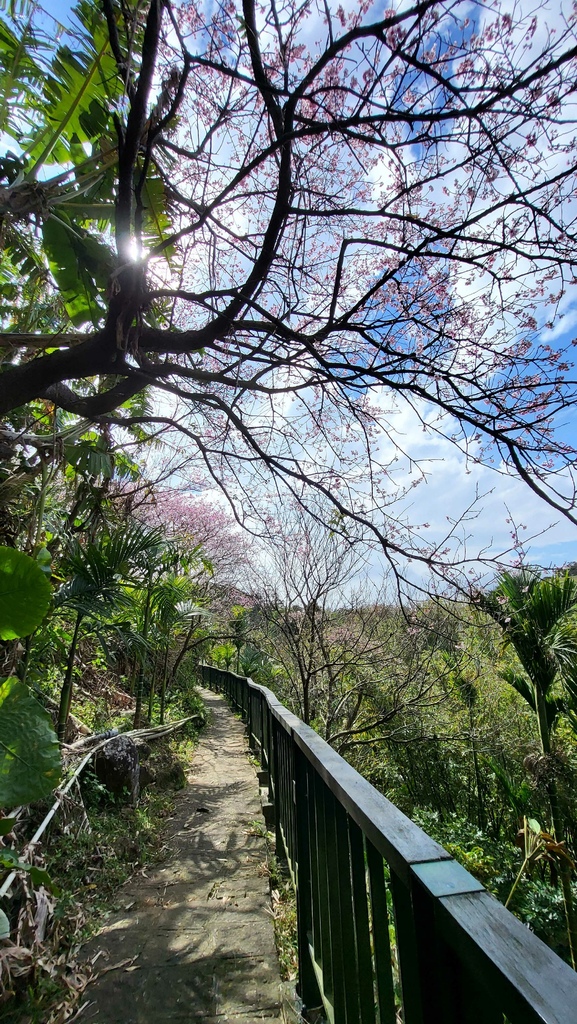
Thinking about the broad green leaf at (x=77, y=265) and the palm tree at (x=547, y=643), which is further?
the palm tree at (x=547, y=643)

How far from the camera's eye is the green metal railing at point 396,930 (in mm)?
597

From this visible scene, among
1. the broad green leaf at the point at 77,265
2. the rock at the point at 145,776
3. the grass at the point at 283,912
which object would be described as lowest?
the grass at the point at 283,912

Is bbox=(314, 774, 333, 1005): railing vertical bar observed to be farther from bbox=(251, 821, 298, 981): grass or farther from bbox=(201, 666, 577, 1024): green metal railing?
bbox=(251, 821, 298, 981): grass

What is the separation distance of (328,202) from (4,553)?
9.45 ft

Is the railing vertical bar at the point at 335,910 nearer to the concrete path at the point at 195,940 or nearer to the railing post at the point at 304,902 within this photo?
the railing post at the point at 304,902

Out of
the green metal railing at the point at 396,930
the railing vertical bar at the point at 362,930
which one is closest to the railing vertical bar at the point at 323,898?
the green metal railing at the point at 396,930

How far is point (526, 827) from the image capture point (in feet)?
7.69

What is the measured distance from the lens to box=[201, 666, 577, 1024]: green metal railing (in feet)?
1.96

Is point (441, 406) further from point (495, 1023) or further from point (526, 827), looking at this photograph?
point (495, 1023)

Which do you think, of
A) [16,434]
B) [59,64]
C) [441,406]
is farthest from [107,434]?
[441,406]

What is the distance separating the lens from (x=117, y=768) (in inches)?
172

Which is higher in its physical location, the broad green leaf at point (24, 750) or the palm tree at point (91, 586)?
the palm tree at point (91, 586)

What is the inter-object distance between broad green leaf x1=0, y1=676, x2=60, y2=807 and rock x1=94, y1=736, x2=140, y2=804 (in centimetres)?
292

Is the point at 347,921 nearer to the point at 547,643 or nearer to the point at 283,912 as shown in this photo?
the point at 283,912
